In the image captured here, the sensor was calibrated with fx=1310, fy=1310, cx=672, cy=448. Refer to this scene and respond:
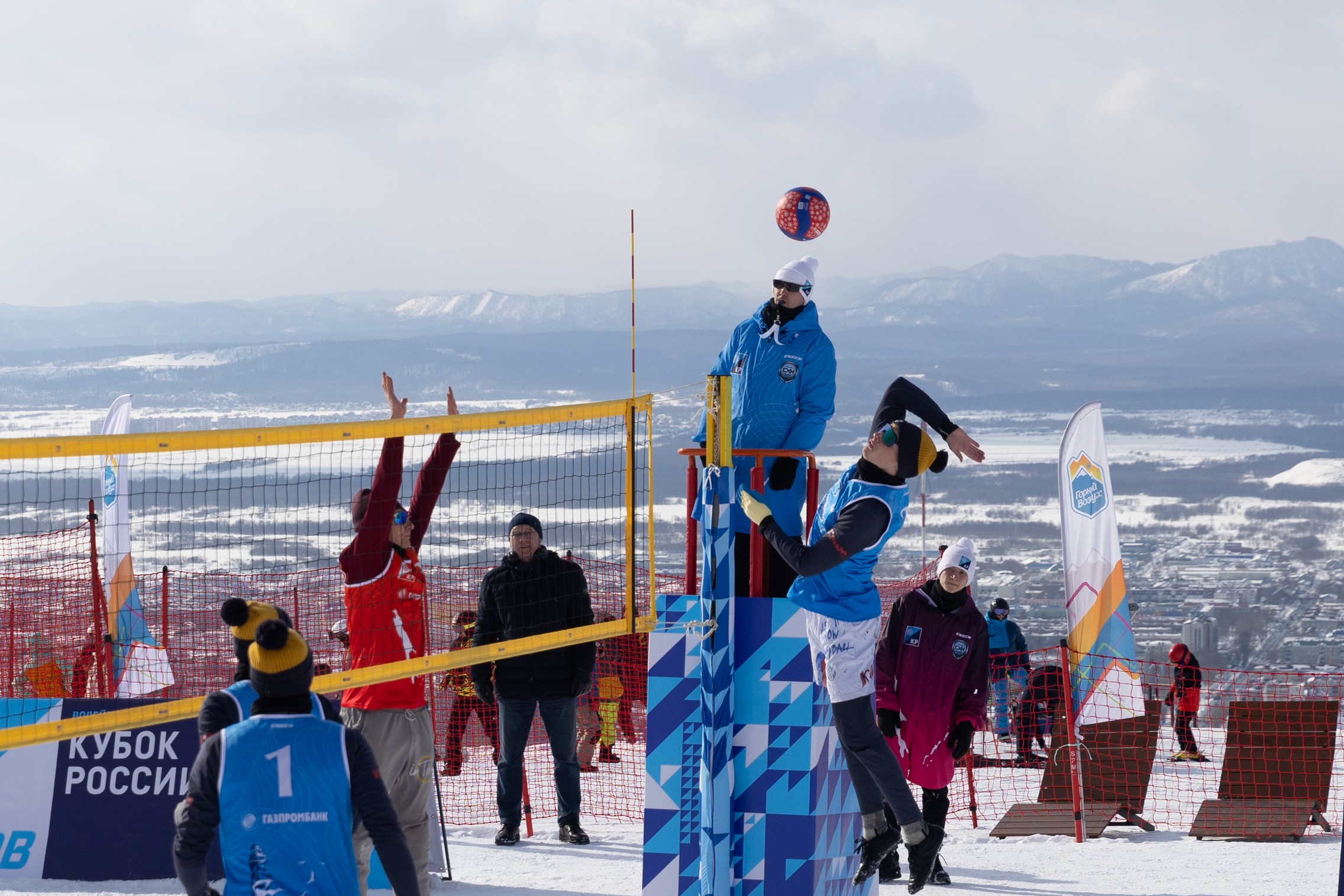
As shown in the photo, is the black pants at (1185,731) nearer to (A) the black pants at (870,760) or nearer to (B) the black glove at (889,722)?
(B) the black glove at (889,722)

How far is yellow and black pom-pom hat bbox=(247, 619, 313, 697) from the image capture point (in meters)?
3.67

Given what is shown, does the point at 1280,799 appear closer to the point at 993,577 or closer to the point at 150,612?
the point at 150,612

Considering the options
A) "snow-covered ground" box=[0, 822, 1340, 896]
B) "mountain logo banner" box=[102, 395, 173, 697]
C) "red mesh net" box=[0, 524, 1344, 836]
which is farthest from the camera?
"mountain logo banner" box=[102, 395, 173, 697]

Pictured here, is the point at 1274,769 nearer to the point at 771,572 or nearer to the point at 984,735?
the point at 984,735

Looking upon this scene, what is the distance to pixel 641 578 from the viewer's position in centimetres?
591

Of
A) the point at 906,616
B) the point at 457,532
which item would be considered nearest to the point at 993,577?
the point at 457,532

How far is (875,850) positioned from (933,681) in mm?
1293

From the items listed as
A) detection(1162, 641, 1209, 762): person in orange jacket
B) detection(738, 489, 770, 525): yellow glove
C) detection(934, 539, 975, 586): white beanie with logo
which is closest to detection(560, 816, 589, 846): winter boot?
detection(934, 539, 975, 586): white beanie with logo

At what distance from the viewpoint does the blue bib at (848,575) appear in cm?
539

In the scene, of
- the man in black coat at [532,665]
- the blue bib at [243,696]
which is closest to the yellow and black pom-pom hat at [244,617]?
the blue bib at [243,696]

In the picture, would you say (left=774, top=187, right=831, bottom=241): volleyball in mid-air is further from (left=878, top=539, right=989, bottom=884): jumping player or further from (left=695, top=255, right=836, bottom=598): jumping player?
(left=878, top=539, right=989, bottom=884): jumping player

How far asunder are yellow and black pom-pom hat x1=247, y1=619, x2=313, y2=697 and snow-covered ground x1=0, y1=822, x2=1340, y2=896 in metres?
3.40

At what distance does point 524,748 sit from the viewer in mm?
7703

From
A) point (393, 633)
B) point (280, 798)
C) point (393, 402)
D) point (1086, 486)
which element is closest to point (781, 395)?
point (393, 402)
